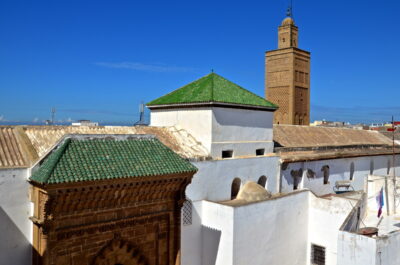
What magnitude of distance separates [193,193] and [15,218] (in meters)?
4.79

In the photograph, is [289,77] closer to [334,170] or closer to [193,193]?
[334,170]

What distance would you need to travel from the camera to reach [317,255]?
42.4 feet

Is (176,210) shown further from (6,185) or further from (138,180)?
(6,185)

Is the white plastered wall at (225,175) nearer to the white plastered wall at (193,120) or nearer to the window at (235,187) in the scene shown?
the window at (235,187)

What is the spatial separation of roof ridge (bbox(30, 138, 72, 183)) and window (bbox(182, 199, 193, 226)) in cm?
391

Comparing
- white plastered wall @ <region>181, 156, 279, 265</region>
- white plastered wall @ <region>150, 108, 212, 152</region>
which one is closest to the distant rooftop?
white plastered wall @ <region>181, 156, 279, 265</region>

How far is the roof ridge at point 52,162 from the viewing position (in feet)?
21.6

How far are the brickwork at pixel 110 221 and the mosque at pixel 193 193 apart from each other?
0.07 ft

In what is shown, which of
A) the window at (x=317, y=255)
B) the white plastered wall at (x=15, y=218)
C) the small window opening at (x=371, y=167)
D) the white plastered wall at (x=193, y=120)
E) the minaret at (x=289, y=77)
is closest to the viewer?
the white plastered wall at (x=15, y=218)

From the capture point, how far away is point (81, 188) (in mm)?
6910

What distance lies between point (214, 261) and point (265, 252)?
176 centimetres

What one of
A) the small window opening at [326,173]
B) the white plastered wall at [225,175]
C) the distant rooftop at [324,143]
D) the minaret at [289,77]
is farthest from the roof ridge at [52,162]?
the minaret at [289,77]

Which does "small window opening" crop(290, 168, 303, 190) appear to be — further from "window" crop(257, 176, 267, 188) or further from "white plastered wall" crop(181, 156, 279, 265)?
"white plastered wall" crop(181, 156, 279, 265)

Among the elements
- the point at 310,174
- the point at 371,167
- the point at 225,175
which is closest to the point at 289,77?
the point at 371,167
